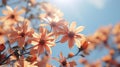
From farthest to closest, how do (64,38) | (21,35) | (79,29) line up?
(79,29)
(64,38)
(21,35)

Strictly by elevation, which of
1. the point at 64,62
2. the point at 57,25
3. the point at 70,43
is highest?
the point at 57,25

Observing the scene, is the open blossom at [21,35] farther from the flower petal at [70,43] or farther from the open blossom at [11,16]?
the open blossom at [11,16]

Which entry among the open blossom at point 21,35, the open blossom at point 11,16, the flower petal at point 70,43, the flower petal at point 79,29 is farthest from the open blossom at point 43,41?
the open blossom at point 11,16

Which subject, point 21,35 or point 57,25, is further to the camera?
point 57,25

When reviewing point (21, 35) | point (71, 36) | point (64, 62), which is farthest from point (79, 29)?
point (21, 35)

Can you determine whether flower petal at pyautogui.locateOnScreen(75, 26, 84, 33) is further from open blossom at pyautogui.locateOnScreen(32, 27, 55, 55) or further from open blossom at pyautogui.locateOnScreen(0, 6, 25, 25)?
open blossom at pyautogui.locateOnScreen(0, 6, 25, 25)

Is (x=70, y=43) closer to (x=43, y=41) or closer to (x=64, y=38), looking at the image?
(x=64, y=38)

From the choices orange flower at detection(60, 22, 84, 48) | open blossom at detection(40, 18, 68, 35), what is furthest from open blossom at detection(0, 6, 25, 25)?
orange flower at detection(60, 22, 84, 48)

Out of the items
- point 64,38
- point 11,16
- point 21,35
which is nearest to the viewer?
point 21,35
